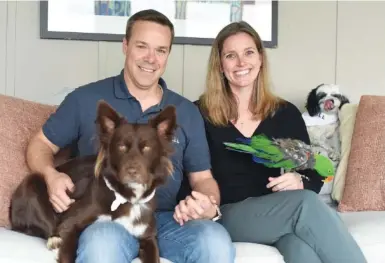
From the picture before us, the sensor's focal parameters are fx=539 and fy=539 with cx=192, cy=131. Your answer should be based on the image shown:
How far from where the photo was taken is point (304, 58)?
3.27 metres

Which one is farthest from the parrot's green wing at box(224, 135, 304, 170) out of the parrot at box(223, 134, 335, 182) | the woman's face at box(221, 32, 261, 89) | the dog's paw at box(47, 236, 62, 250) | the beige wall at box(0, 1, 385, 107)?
the beige wall at box(0, 1, 385, 107)

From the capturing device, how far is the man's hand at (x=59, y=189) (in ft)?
6.25

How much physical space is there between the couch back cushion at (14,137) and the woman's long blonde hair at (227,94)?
29.2 inches

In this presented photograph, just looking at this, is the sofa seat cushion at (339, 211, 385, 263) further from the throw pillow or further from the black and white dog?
the black and white dog

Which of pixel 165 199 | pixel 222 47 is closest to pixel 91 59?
pixel 222 47

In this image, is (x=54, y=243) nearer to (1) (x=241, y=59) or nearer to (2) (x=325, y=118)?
(1) (x=241, y=59)

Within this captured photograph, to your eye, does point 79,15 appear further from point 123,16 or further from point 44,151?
point 44,151

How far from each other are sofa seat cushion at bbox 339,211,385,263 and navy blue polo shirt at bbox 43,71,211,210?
0.65 metres

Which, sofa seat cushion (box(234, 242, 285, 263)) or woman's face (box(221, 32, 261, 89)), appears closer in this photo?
sofa seat cushion (box(234, 242, 285, 263))

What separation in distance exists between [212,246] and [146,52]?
0.86 meters

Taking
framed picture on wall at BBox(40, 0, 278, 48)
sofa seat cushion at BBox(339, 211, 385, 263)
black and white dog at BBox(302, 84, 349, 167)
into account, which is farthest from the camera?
framed picture on wall at BBox(40, 0, 278, 48)

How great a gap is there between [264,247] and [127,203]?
1.75 ft

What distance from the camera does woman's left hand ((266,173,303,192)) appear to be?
210cm

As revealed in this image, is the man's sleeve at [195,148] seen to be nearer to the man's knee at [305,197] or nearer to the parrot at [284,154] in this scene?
the parrot at [284,154]
